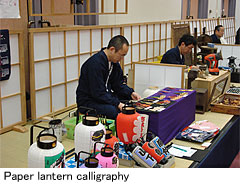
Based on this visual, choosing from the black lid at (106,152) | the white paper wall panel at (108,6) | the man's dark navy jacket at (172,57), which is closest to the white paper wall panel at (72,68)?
the man's dark navy jacket at (172,57)

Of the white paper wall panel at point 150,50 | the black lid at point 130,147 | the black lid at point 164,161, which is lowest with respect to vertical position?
the black lid at point 164,161

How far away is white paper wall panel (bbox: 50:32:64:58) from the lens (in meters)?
4.28

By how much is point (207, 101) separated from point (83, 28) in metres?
1.99

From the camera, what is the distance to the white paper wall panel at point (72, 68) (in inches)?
182

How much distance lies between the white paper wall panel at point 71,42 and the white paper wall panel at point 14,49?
85 cm

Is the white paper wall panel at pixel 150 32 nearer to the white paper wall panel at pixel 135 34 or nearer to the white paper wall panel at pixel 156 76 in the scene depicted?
the white paper wall panel at pixel 135 34

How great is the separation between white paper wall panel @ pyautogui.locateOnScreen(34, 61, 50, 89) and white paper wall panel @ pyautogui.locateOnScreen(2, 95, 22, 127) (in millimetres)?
324

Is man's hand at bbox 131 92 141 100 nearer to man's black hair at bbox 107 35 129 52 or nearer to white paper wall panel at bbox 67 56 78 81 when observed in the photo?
man's black hair at bbox 107 35 129 52

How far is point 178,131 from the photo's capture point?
3.13 metres

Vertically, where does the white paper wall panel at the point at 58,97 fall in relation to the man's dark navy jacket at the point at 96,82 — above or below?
below

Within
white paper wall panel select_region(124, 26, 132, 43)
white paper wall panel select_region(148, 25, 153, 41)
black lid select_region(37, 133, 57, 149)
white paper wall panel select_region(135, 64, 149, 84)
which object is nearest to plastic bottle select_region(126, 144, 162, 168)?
black lid select_region(37, 133, 57, 149)

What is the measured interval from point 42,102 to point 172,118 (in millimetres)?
1977

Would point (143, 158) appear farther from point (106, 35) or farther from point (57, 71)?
point (106, 35)
